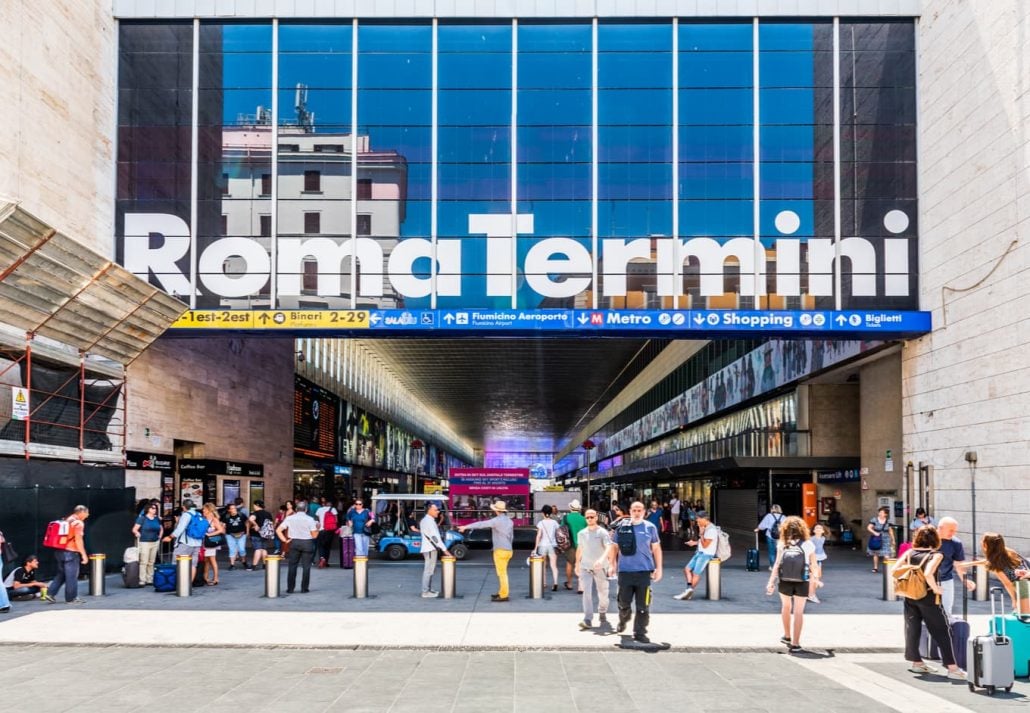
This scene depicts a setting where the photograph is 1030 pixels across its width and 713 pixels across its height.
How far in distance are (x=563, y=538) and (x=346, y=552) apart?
6913mm

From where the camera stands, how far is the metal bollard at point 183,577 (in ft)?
54.5

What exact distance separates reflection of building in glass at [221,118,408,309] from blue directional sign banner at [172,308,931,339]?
2.88ft

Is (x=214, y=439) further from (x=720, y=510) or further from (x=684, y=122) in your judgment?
(x=720, y=510)

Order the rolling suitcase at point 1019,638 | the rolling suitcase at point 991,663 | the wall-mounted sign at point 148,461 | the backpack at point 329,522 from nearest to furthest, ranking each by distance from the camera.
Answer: the rolling suitcase at point 991,663 < the rolling suitcase at point 1019,638 < the backpack at point 329,522 < the wall-mounted sign at point 148,461

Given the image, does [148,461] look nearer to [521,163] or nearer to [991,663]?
[521,163]

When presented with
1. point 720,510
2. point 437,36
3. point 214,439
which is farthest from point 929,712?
point 720,510

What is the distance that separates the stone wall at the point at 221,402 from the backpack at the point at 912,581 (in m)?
19.9

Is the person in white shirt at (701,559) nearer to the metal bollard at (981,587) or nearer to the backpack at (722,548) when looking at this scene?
the backpack at (722,548)

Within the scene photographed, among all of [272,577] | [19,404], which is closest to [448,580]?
[272,577]

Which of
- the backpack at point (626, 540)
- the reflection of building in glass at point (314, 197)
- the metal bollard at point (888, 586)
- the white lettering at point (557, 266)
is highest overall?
the reflection of building in glass at point (314, 197)

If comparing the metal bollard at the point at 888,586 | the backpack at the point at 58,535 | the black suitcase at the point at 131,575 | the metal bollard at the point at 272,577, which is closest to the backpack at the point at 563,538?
the metal bollard at the point at 272,577

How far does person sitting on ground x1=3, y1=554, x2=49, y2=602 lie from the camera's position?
619 inches

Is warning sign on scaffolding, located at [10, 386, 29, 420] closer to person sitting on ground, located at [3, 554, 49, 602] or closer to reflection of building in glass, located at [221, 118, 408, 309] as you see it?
person sitting on ground, located at [3, 554, 49, 602]

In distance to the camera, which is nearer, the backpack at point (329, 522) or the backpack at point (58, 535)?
the backpack at point (58, 535)
